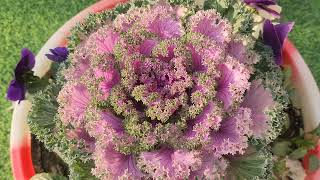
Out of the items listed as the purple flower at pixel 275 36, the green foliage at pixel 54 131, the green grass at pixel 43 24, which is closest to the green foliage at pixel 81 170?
the green foliage at pixel 54 131

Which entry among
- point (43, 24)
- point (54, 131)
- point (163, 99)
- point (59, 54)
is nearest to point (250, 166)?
point (163, 99)

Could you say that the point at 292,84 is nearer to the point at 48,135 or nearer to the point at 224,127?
the point at 224,127

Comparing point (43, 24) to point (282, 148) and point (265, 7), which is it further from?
point (282, 148)

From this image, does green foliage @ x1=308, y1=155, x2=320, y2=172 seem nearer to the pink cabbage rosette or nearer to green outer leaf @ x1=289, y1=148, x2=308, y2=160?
green outer leaf @ x1=289, y1=148, x2=308, y2=160

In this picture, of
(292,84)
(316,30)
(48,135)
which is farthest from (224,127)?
(316,30)

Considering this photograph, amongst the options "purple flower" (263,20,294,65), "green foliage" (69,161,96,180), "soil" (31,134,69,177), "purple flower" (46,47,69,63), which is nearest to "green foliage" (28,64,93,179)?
"green foliage" (69,161,96,180)

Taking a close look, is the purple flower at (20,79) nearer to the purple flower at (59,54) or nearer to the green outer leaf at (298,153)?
the purple flower at (59,54)
